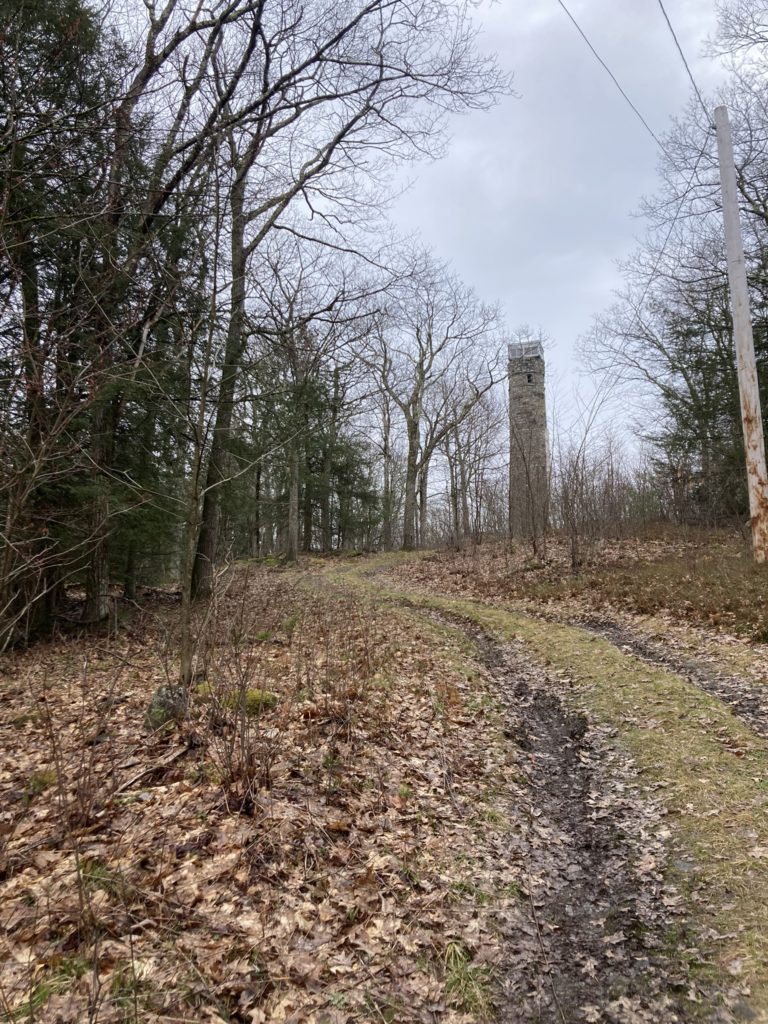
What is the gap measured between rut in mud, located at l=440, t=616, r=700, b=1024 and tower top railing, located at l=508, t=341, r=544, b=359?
22.3m

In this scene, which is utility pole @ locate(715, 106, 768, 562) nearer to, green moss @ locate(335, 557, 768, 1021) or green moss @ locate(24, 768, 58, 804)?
green moss @ locate(335, 557, 768, 1021)

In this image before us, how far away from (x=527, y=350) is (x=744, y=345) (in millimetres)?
15235

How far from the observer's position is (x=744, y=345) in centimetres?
1038

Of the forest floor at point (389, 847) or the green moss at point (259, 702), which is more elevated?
the green moss at point (259, 702)

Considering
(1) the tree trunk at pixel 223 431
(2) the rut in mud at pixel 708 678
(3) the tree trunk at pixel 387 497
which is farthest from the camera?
(3) the tree trunk at pixel 387 497

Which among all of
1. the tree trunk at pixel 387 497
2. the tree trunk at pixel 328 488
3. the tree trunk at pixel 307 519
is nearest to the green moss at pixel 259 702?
the tree trunk at pixel 328 488

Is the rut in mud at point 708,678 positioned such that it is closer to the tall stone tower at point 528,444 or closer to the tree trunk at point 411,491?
the tall stone tower at point 528,444

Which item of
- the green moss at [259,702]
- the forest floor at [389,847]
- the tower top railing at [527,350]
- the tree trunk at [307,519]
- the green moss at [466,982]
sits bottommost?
the green moss at [466,982]

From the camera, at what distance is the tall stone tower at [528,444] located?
57.4 ft

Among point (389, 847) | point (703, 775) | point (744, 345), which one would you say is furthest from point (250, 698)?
point (744, 345)

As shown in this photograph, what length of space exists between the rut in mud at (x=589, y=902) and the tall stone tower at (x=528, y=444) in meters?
11.7

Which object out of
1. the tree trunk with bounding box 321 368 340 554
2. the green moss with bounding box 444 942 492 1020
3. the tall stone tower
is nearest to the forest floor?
the green moss with bounding box 444 942 492 1020

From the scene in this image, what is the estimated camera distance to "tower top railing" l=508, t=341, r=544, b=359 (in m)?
24.9

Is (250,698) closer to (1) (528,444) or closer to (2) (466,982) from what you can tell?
(2) (466,982)
